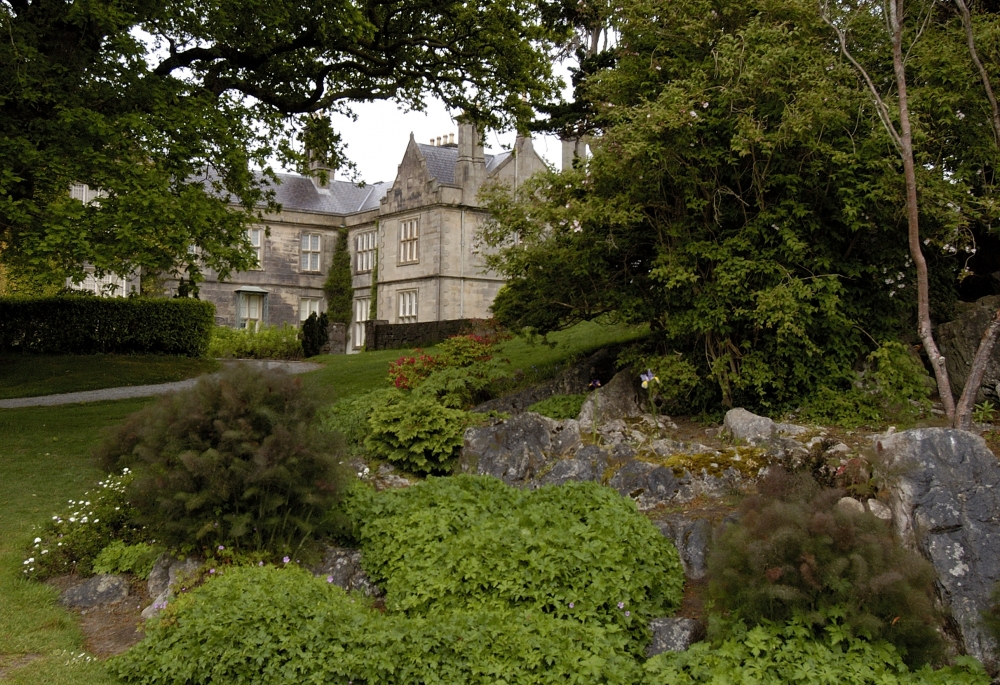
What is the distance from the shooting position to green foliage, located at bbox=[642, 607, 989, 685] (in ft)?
17.3

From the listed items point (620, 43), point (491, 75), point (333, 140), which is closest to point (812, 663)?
point (620, 43)

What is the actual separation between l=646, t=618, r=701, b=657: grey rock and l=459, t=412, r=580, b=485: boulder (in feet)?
10.5

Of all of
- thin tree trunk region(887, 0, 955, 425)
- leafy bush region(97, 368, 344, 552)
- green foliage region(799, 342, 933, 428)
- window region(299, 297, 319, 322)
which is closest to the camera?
leafy bush region(97, 368, 344, 552)

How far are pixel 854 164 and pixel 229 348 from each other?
24558 millimetres

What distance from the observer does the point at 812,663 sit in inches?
210

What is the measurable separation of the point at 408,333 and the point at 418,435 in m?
17.6

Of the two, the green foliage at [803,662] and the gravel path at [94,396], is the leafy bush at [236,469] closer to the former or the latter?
A: the green foliage at [803,662]

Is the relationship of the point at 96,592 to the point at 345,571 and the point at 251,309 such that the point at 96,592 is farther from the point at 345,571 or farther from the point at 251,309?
the point at 251,309

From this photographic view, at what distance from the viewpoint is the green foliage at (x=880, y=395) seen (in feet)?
32.0

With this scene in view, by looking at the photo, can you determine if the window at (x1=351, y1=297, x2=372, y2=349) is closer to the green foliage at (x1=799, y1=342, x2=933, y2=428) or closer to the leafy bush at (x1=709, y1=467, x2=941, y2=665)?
the green foliage at (x1=799, y1=342, x2=933, y2=428)

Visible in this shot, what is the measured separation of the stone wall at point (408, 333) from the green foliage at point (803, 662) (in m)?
18.6

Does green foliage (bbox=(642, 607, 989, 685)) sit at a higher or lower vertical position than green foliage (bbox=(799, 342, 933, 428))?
lower

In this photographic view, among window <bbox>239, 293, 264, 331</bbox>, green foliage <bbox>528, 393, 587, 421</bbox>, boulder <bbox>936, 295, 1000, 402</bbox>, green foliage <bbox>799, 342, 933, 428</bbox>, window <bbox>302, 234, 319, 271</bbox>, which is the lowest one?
green foliage <bbox>528, 393, 587, 421</bbox>

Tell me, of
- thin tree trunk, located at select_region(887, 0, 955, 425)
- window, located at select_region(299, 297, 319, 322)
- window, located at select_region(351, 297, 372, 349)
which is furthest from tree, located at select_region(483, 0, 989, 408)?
window, located at select_region(299, 297, 319, 322)
